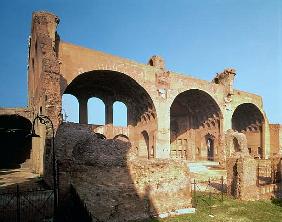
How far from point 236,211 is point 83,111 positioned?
17222mm

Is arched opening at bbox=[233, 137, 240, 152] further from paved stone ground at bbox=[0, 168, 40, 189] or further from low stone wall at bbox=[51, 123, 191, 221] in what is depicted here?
paved stone ground at bbox=[0, 168, 40, 189]

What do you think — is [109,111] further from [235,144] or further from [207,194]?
[207,194]

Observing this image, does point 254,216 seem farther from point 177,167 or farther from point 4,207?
point 4,207

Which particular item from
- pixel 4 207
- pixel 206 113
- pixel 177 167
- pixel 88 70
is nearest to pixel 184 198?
pixel 177 167

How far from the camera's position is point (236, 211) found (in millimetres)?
11078

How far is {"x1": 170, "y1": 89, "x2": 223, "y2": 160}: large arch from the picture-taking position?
1120 inches

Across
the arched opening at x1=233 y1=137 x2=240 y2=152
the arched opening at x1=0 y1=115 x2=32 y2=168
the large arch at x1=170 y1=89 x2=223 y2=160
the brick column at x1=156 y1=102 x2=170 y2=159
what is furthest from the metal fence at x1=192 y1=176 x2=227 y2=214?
the arched opening at x1=0 y1=115 x2=32 y2=168

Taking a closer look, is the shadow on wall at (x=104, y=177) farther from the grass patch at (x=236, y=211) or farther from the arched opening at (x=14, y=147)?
the arched opening at (x=14, y=147)

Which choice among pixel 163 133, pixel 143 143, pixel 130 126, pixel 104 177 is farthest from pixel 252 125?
pixel 104 177

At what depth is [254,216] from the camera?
34.5 ft

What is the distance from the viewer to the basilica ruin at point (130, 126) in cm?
1015

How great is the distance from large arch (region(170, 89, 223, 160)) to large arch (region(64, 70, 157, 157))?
543 centimetres

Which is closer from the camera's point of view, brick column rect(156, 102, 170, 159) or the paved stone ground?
the paved stone ground

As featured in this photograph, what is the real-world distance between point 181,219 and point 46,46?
11.0m
